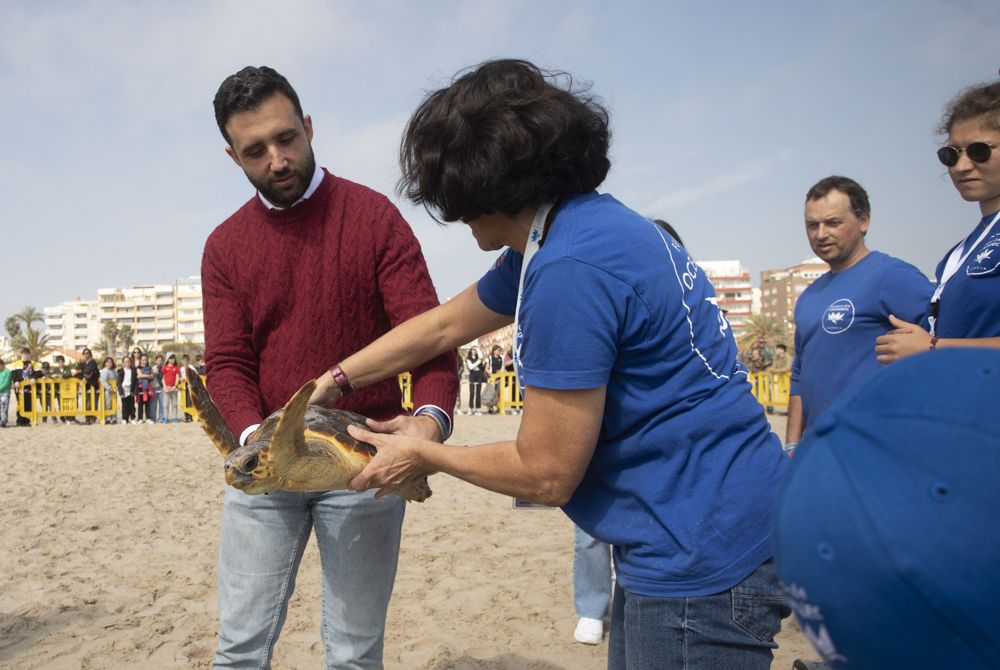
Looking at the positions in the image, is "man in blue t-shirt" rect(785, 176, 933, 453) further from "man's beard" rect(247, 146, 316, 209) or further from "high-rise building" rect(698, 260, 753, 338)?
"high-rise building" rect(698, 260, 753, 338)

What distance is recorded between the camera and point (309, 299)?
7.75ft

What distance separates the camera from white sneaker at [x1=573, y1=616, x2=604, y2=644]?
3865mm

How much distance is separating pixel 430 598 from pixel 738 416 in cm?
360

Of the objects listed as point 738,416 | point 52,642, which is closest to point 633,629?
point 738,416

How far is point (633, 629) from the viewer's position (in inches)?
60.2

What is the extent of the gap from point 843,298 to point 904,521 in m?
2.91

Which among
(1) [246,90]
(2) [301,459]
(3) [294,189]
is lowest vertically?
(2) [301,459]

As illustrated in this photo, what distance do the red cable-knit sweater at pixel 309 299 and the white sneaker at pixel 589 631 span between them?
208 centimetres

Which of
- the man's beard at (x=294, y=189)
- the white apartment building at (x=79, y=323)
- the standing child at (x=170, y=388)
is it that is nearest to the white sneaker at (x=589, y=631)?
the man's beard at (x=294, y=189)

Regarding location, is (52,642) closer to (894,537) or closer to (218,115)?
(218,115)

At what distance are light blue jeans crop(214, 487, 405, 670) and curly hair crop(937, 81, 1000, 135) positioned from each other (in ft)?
7.59

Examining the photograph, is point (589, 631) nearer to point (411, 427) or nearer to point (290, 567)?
point (290, 567)

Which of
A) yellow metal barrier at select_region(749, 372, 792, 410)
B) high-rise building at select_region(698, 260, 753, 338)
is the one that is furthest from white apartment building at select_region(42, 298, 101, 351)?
yellow metal barrier at select_region(749, 372, 792, 410)

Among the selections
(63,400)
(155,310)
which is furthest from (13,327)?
(63,400)
